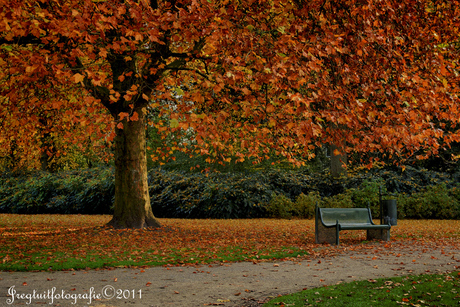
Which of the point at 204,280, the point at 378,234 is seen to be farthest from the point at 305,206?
the point at 204,280

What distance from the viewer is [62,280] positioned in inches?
224

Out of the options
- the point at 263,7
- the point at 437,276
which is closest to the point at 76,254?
the point at 437,276

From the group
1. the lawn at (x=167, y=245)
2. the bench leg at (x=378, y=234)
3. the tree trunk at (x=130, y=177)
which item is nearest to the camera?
the lawn at (x=167, y=245)

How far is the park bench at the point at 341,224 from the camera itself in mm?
9508

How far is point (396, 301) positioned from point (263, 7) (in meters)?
7.34

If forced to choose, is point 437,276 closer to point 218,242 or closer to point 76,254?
point 218,242

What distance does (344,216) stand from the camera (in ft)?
32.6

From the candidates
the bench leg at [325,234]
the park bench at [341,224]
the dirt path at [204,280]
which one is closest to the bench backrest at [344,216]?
the park bench at [341,224]

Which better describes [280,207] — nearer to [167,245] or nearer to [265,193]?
[265,193]

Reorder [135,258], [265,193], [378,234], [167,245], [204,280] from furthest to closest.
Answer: [265,193], [378,234], [167,245], [135,258], [204,280]

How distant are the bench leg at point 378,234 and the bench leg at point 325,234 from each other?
4.34ft

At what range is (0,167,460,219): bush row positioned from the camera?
1656 centimetres

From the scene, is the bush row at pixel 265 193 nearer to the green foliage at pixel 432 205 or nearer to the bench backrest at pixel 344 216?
the green foliage at pixel 432 205

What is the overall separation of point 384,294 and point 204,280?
7.75 feet
